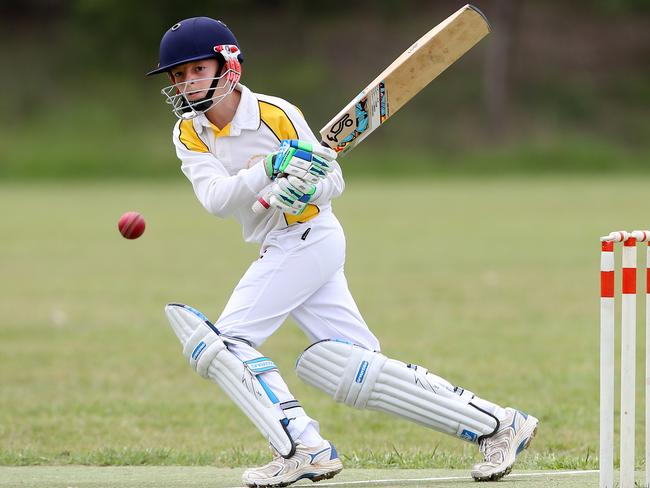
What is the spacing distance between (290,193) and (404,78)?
2.13ft

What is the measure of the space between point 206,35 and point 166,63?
0.17m

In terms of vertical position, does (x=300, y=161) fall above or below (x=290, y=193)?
above

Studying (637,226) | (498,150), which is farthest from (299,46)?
(637,226)

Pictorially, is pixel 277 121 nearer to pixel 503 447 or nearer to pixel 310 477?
pixel 310 477

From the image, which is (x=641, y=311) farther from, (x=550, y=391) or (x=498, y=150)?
(x=498, y=150)

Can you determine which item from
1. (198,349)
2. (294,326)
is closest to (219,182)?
(198,349)

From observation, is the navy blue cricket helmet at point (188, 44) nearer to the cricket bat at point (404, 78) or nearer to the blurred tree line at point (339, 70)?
Result: the cricket bat at point (404, 78)

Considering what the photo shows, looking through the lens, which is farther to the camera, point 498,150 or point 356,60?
point 356,60

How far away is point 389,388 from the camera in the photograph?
13.7 feet

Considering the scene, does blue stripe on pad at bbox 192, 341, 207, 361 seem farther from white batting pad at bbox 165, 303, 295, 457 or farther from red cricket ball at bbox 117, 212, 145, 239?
red cricket ball at bbox 117, 212, 145, 239

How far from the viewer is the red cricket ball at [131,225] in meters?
4.46

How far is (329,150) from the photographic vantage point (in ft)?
13.2

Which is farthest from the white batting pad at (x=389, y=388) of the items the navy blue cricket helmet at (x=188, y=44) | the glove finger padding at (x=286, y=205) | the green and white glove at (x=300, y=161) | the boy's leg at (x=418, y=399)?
the navy blue cricket helmet at (x=188, y=44)

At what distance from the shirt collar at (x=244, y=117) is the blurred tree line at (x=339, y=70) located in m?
26.7
